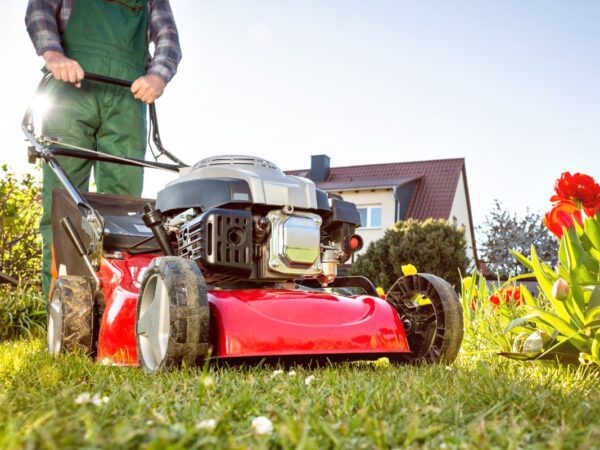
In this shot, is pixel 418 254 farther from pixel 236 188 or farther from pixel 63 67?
pixel 236 188

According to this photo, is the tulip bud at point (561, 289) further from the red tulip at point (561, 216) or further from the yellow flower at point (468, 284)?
the yellow flower at point (468, 284)

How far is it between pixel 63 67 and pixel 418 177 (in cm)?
1911

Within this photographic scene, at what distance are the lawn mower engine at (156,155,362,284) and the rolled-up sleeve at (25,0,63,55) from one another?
4.48 feet

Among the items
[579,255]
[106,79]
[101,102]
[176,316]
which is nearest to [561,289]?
[579,255]

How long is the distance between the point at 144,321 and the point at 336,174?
20.8m

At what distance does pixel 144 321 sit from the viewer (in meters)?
2.47

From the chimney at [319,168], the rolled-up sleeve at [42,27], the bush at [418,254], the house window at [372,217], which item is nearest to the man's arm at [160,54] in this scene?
A: the rolled-up sleeve at [42,27]

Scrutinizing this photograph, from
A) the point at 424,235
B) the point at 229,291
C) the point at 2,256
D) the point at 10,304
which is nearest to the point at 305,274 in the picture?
the point at 229,291

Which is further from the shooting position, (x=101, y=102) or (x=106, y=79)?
(x=101, y=102)

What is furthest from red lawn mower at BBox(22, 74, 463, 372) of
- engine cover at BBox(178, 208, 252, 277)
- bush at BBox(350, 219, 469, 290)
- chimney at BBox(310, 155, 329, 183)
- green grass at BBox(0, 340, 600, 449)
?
chimney at BBox(310, 155, 329, 183)

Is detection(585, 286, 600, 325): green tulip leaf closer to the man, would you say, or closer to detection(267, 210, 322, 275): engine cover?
detection(267, 210, 322, 275): engine cover

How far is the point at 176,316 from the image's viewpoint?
221cm

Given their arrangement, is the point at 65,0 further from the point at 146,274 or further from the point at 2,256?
the point at 2,256

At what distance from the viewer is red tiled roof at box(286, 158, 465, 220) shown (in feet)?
68.5
